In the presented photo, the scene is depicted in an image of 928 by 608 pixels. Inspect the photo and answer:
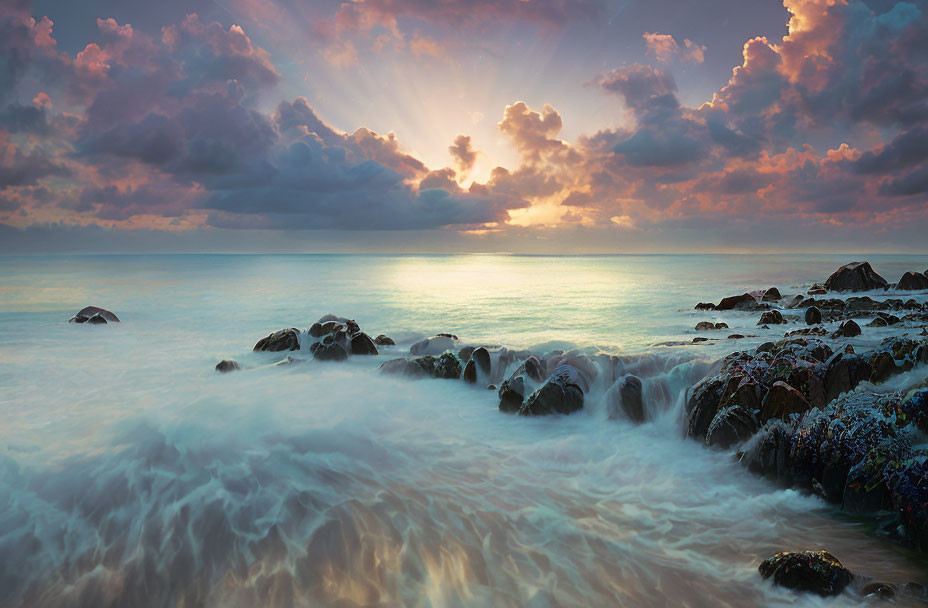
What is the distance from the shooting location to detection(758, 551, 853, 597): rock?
409 centimetres

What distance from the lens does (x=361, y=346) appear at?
15.0 m

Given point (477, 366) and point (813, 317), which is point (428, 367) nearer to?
point (477, 366)

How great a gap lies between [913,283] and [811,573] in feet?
120

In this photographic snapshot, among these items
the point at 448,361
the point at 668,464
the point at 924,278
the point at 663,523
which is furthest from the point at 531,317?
the point at 924,278

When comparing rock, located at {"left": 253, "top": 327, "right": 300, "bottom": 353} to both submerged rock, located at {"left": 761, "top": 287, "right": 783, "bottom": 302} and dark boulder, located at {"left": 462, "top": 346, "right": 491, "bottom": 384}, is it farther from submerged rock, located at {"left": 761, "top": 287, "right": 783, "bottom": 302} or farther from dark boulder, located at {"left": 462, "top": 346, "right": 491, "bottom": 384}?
submerged rock, located at {"left": 761, "top": 287, "right": 783, "bottom": 302}

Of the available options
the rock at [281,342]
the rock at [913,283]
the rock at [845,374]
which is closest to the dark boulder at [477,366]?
the rock at [281,342]

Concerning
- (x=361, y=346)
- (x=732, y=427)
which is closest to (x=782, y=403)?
(x=732, y=427)

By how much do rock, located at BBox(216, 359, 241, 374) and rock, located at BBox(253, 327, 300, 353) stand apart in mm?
1899

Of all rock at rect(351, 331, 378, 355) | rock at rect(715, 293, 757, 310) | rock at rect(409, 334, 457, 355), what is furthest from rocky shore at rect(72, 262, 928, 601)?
rock at rect(715, 293, 757, 310)

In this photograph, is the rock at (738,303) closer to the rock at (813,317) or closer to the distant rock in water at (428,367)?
the rock at (813,317)

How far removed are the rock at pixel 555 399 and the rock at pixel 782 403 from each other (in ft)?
10.7

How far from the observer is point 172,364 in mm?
→ 14188

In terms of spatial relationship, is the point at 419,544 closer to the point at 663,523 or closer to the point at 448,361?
the point at 663,523

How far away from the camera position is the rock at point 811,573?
4094mm
